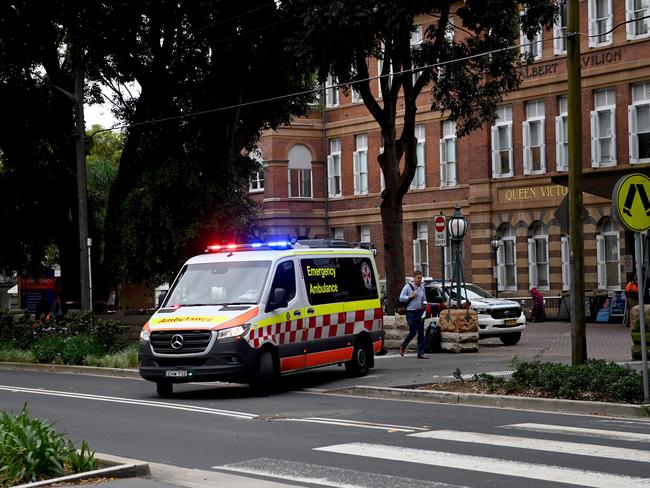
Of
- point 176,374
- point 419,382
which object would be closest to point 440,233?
point 419,382

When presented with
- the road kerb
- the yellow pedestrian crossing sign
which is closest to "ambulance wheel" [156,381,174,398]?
the road kerb

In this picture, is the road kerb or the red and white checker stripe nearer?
the road kerb

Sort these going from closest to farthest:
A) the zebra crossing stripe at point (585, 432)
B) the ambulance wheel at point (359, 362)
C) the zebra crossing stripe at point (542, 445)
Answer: the zebra crossing stripe at point (542, 445), the zebra crossing stripe at point (585, 432), the ambulance wheel at point (359, 362)

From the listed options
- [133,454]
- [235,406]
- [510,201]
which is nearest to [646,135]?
[510,201]

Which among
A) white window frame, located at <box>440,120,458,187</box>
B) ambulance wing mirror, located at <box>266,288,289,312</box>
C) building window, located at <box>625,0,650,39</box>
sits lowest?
ambulance wing mirror, located at <box>266,288,289,312</box>

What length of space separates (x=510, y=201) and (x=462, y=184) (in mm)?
3187

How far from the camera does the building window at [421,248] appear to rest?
5288 centimetres

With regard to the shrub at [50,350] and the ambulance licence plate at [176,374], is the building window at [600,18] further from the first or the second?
the ambulance licence plate at [176,374]

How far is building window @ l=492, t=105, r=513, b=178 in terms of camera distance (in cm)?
4838

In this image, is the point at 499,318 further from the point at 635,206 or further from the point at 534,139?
the point at 534,139

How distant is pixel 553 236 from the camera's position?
46531 mm

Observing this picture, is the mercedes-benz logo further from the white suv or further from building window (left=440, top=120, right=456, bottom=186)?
building window (left=440, top=120, right=456, bottom=186)

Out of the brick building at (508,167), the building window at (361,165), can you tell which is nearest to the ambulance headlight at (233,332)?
the brick building at (508,167)

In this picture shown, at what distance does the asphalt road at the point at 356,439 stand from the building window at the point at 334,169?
40600 mm
